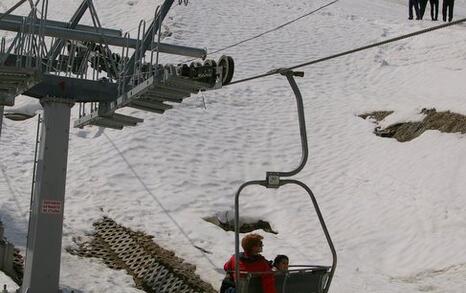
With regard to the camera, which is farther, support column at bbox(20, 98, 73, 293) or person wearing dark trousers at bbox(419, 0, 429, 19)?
person wearing dark trousers at bbox(419, 0, 429, 19)

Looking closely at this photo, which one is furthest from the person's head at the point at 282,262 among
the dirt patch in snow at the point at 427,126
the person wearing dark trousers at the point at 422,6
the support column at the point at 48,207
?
the person wearing dark trousers at the point at 422,6

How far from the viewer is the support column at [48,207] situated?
1062 cm

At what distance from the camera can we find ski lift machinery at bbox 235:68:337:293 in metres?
7.40

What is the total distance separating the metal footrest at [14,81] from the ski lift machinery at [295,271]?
10.7ft

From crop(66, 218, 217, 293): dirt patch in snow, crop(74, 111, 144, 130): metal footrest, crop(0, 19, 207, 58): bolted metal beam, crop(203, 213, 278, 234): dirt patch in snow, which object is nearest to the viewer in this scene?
crop(0, 19, 207, 58): bolted metal beam

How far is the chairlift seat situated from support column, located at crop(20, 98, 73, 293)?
13.2 feet

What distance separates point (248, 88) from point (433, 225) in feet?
29.5

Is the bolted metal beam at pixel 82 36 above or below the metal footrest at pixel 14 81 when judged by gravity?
above

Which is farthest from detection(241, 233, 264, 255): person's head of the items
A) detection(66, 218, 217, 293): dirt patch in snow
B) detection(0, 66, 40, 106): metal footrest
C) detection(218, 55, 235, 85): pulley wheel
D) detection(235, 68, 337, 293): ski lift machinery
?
detection(66, 218, 217, 293): dirt patch in snow

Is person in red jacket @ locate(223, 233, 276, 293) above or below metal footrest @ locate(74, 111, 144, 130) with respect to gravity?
below

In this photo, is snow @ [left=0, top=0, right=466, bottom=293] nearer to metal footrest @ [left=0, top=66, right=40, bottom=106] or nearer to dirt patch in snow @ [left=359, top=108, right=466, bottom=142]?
dirt patch in snow @ [left=359, top=108, right=466, bottom=142]

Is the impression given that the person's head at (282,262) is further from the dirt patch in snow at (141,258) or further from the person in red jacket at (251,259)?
the dirt patch in snow at (141,258)

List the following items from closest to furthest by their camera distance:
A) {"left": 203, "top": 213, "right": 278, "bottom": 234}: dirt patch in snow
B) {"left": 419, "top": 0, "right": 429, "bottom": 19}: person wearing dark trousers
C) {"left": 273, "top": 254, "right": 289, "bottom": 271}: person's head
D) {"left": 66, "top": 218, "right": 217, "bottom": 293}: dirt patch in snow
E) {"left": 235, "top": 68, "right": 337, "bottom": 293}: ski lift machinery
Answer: {"left": 235, "top": 68, "right": 337, "bottom": 293}: ski lift machinery → {"left": 273, "top": 254, "right": 289, "bottom": 271}: person's head → {"left": 66, "top": 218, "right": 217, "bottom": 293}: dirt patch in snow → {"left": 203, "top": 213, "right": 278, "bottom": 234}: dirt patch in snow → {"left": 419, "top": 0, "right": 429, "bottom": 19}: person wearing dark trousers

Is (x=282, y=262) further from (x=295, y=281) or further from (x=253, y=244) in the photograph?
(x=253, y=244)
